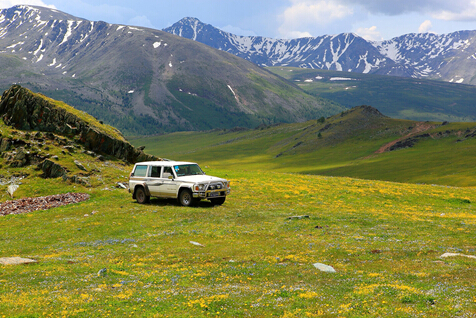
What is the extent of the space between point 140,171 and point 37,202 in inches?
354

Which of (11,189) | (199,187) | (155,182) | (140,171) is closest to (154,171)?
(155,182)

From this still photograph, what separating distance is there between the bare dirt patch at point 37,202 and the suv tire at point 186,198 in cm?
922

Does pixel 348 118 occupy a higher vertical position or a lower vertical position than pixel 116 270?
higher

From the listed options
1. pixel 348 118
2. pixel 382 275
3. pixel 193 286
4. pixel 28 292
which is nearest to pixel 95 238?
pixel 28 292

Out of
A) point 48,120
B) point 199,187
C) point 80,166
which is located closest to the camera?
point 199,187

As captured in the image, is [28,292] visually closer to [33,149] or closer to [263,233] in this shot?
[263,233]

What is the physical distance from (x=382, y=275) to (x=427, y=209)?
73.1 feet

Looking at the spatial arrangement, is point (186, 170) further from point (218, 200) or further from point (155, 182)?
point (218, 200)

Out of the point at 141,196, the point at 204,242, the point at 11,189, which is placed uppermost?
the point at 141,196

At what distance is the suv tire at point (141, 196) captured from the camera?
3145 cm

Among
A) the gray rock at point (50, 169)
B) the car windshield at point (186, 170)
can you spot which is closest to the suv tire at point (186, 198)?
the car windshield at point (186, 170)

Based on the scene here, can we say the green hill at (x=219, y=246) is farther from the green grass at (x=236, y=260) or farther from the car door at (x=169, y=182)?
the car door at (x=169, y=182)

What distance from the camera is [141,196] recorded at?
104ft

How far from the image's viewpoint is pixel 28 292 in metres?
11.8
